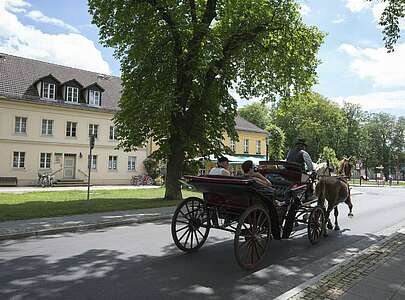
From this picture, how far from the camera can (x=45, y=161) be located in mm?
35812

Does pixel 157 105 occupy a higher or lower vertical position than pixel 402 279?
higher

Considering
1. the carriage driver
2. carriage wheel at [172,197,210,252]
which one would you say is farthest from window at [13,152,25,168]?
carriage wheel at [172,197,210,252]

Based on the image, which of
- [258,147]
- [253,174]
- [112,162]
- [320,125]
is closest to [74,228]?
[253,174]

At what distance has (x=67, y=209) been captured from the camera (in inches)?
575

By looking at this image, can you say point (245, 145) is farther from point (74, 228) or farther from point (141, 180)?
point (74, 228)

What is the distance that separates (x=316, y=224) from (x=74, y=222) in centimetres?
667

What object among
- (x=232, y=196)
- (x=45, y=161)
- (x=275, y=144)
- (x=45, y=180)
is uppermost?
(x=275, y=144)

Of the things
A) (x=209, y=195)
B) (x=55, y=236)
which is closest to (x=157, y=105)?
(x=55, y=236)

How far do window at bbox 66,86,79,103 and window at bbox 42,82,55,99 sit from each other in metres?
1.36

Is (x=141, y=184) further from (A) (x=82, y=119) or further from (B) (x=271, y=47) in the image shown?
(B) (x=271, y=47)

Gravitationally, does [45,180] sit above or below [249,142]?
below

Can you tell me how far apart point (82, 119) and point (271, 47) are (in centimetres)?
2342

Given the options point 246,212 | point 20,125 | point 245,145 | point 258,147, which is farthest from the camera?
point 258,147

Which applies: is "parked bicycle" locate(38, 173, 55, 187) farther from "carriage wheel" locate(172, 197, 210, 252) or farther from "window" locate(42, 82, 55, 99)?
"carriage wheel" locate(172, 197, 210, 252)
